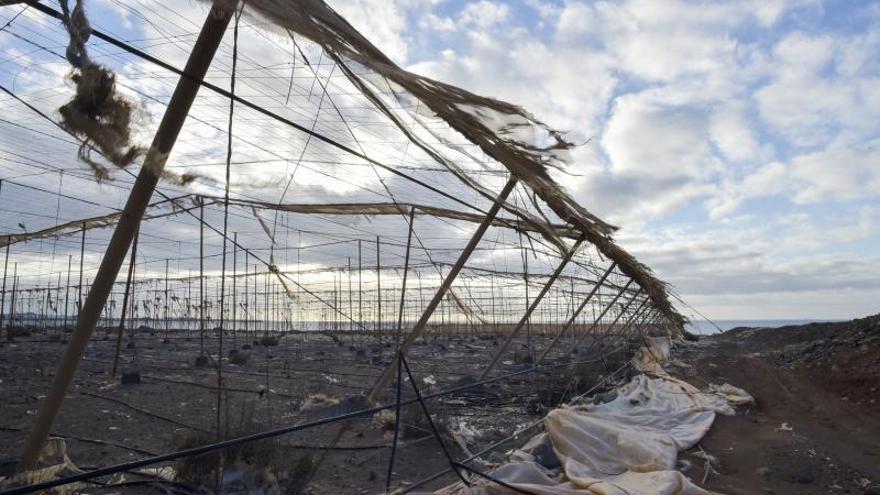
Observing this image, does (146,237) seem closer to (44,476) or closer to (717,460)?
(44,476)

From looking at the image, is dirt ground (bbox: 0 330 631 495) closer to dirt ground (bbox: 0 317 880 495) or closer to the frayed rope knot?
dirt ground (bbox: 0 317 880 495)

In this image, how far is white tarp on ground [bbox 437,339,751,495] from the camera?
4461mm

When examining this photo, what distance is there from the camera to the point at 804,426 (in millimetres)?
9102

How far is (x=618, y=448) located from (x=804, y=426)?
4850mm

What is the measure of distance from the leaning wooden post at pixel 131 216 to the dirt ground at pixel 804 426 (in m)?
5.11

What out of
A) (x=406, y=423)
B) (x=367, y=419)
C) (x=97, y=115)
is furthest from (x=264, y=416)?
(x=97, y=115)

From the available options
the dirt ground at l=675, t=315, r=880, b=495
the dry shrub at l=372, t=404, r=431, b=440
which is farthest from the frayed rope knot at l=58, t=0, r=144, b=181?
the dirt ground at l=675, t=315, r=880, b=495

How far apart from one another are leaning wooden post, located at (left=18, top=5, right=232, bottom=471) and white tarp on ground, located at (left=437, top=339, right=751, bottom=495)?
245 cm

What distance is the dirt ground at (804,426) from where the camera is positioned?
240 inches

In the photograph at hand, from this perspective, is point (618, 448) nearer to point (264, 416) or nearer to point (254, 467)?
point (254, 467)

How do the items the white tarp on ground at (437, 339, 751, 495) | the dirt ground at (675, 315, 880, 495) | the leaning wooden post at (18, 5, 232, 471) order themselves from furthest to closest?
the dirt ground at (675, 315, 880, 495) → the white tarp on ground at (437, 339, 751, 495) → the leaning wooden post at (18, 5, 232, 471)

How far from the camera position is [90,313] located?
3453mm

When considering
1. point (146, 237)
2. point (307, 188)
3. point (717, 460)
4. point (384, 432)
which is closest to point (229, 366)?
point (146, 237)

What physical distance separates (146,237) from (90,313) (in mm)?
9473
